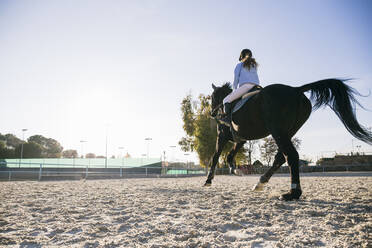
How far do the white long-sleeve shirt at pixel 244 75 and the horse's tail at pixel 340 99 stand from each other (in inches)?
48.0

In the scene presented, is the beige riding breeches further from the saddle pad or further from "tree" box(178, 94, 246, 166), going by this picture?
"tree" box(178, 94, 246, 166)

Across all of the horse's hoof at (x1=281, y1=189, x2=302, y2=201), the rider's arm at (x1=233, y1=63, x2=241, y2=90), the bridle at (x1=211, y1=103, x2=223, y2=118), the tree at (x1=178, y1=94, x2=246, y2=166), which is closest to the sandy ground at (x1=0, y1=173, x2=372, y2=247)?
the horse's hoof at (x1=281, y1=189, x2=302, y2=201)

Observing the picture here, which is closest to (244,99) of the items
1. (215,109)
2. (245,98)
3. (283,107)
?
(245,98)

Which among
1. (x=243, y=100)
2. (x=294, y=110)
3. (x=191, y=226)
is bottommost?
(x=191, y=226)

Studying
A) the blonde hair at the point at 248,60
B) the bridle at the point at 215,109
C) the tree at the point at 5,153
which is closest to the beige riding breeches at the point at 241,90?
the blonde hair at the point at 248,60

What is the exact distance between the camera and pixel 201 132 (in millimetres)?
28281

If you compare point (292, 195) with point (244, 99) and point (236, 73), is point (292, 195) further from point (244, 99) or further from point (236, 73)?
point (236, 73)

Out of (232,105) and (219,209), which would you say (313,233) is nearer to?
(219,209)

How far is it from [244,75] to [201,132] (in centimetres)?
2290

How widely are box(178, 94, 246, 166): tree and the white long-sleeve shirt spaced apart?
65.2 ft

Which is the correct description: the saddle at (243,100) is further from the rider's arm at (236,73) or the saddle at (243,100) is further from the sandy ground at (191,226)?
the sandy ground at (191,226)

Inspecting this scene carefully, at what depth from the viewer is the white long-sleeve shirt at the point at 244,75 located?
215 inches

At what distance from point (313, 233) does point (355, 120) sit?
2.94 metres

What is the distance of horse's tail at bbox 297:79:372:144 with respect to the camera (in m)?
4.15
